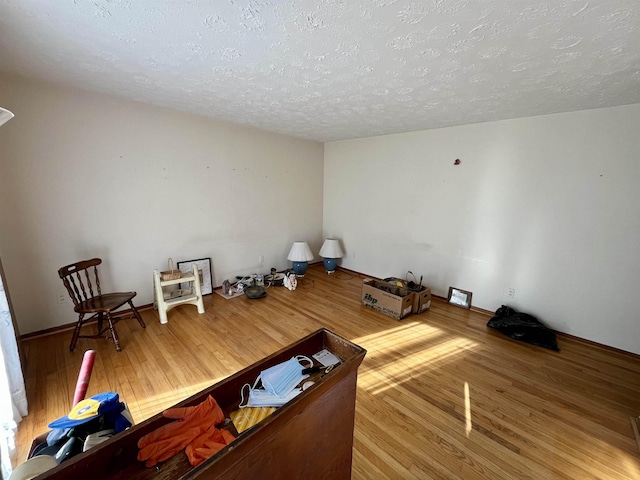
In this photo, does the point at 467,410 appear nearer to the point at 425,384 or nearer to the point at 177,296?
the point at 425,384

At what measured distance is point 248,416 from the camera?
900mm

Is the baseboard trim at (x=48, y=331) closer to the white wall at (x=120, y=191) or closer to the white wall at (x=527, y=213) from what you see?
the white wall at (x=120, y=191)

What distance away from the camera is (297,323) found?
297cm

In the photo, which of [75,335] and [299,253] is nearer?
[75,335]

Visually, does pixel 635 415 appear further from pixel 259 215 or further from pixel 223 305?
pixel 259 215

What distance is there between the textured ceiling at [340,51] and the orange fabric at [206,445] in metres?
1.70

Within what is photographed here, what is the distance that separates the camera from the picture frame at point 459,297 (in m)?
3.36

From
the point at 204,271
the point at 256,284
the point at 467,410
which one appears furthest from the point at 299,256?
the point at 467,410

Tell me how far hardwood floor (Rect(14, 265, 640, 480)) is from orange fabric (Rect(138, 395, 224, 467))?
1.07 m

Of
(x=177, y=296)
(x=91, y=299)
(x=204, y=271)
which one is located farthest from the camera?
(x=204, y=271)

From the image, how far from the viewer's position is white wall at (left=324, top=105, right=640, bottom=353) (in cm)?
240

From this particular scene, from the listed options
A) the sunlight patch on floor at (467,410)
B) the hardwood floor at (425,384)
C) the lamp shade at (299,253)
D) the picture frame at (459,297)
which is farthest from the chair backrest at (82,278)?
the picture frame at (459,297)

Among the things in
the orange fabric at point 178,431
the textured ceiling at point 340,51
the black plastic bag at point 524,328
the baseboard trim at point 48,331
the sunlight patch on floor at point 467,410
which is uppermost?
the textured ceiling at point 340,51

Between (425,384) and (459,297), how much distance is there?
68.0 inches
